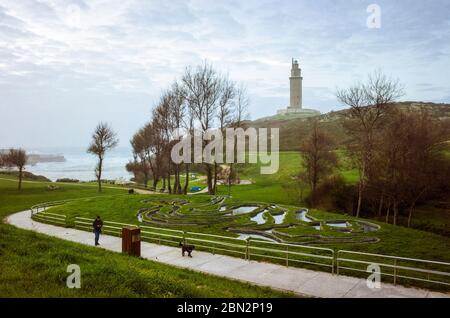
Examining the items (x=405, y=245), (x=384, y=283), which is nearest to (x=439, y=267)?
(x=405, y=245)

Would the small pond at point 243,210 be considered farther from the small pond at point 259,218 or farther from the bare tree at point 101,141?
the bare tree at point 101,141

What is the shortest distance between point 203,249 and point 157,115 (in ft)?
124

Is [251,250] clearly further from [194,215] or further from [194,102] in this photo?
[194,102]

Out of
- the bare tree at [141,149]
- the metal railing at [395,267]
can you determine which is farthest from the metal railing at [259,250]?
the bare tree at [141,149]

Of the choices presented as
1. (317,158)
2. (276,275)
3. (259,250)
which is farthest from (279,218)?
(317,158)

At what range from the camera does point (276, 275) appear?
15453mm

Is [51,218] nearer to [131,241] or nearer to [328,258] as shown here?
[131,241]

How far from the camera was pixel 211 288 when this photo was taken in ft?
39.2

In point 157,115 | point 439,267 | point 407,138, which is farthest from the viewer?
point 157,115

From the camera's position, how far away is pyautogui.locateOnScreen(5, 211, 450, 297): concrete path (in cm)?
1330

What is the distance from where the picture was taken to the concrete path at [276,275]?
13305 mm

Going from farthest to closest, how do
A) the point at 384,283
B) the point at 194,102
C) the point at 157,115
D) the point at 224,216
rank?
1. the point at 157,115
2. the point at 194,102
3. the point at 224,216
4. the point at 384,283

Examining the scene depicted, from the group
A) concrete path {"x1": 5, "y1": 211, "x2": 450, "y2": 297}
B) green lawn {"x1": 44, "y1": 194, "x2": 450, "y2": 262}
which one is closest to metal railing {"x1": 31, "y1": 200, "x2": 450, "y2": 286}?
concrete path {"x1": 5, "y1": 211, "x2": 450, "y2": 297}
